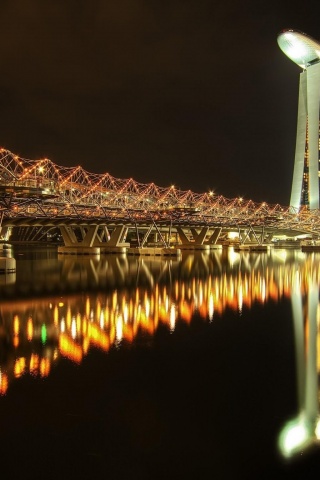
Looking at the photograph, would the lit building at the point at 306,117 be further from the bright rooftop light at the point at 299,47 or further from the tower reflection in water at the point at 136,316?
the tower reflection in water at the point at 136,316

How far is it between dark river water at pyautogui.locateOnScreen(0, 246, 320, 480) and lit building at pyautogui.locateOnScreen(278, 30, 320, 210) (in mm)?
94277

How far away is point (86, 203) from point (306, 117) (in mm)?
72007

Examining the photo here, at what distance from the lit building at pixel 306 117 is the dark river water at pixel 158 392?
309ft

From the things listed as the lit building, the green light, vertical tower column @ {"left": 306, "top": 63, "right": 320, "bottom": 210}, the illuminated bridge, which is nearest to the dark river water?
the green light

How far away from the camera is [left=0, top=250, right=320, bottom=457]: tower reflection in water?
24.5ft

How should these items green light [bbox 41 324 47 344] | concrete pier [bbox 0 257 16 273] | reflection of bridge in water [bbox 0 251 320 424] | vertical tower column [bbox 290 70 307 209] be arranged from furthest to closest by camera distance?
vertical tower column [bbox 290 70 307 209] → concrete pier [bbox 0 257 16 273] → green light [bbox 41 324 47 344] → reflection of bridge in water [bbox 0 251 320 424]

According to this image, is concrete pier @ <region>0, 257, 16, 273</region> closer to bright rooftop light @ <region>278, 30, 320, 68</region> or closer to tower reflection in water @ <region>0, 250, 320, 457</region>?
tower reflection in water @ <region>0, 250, 320, 457</region>

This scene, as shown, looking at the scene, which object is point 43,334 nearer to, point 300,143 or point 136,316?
point 136,316

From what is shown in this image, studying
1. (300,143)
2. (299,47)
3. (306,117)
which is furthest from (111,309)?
(299,47)

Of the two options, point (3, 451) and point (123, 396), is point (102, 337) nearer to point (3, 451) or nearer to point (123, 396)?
point (123, 396)

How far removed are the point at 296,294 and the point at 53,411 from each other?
509 inches

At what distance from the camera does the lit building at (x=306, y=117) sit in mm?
100562

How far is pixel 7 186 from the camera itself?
26250 millimetres

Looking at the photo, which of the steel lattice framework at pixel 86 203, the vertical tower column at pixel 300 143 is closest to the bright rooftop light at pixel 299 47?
the vertical tower column at pixel 300 143
